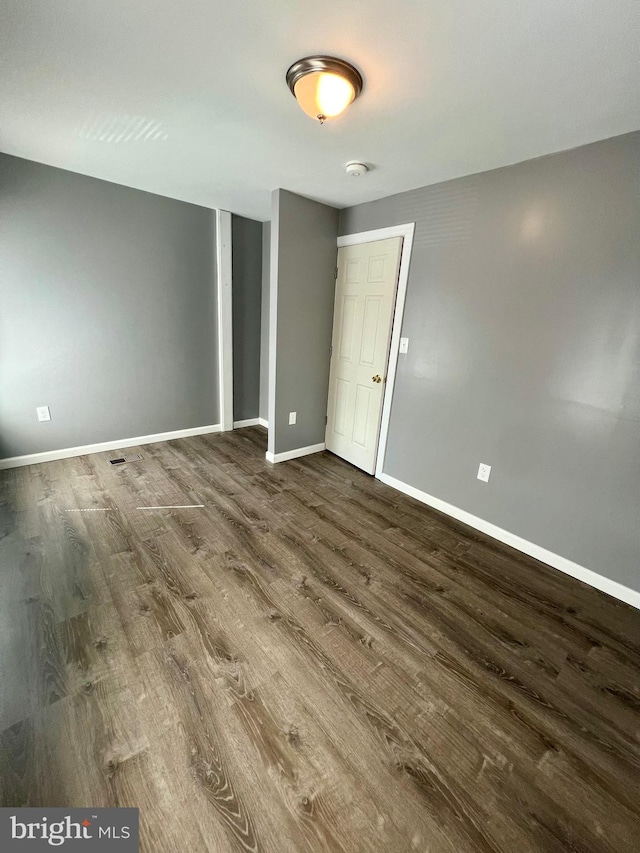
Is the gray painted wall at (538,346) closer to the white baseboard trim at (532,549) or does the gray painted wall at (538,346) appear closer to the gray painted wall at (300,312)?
the white baseboard trim at (532,549)

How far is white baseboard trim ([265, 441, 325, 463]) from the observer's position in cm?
337

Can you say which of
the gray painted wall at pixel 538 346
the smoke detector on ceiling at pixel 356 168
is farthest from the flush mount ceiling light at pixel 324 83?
the gray painted wall at pixel 538 346

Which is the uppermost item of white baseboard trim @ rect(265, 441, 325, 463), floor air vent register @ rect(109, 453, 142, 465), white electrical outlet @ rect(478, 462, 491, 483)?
white electrical outlet @ rect(478, 462, 491, 483)

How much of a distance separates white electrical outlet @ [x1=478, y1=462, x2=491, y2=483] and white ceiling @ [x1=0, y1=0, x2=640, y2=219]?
190 cm

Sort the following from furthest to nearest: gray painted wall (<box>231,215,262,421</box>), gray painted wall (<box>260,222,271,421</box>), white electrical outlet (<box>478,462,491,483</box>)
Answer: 1. gray painted wall (<box>260,222,271,421</box>)
2. gray painted wall (<box>231,215,262,421</box>)
3. white electrical outlet (<box>478,462,491,483</box>)

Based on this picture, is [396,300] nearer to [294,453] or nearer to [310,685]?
[294,453]

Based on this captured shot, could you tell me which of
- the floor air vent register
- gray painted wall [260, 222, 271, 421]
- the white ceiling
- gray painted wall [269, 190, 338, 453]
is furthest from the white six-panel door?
the floor air vent register

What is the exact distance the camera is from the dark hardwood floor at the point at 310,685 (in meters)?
1.01

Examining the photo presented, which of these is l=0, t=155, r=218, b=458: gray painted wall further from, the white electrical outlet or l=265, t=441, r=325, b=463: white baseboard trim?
the white electrical outlet

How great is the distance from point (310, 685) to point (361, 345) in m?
2.59

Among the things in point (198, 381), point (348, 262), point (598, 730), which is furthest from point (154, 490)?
point (598, 730)

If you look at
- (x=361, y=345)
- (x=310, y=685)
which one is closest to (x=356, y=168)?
(x=361, y=345)

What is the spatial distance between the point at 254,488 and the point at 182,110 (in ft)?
7.93

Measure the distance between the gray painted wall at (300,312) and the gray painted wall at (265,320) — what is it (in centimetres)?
85
